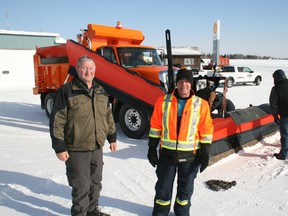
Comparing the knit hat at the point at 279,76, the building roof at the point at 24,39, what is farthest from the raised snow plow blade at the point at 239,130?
the building roof at the point at 24,39

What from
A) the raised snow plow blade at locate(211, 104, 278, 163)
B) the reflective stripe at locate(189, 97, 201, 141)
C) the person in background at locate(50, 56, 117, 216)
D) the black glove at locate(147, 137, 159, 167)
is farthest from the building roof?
the reflective stripe at locate(189, 97, 201, 141)

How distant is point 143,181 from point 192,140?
1.61 metres

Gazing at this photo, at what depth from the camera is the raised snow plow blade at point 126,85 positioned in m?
5.66

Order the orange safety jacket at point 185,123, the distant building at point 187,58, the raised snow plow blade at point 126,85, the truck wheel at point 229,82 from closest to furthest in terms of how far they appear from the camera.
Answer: the orange safety jacket at point 185,123 → the raised snow plow blade at point 126,85 → the truck wheel at point 229,82 → the distant building at point 187,58

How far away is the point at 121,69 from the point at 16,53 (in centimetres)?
2017

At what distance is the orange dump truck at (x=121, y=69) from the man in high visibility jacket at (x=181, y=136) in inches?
110

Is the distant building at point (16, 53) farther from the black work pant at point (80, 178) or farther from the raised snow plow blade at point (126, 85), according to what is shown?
the black work pant at point (80, 178)

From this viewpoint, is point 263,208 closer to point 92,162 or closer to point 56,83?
point 92,162

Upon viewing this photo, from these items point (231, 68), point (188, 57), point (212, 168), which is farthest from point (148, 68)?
point (188, 57)

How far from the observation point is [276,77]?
15.6 ft

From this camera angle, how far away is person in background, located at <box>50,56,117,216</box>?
2.61 metres

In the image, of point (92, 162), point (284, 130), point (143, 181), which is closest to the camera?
point (92, 162)

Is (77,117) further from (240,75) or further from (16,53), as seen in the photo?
(16,53)

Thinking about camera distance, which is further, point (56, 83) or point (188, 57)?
point (188, 57)
